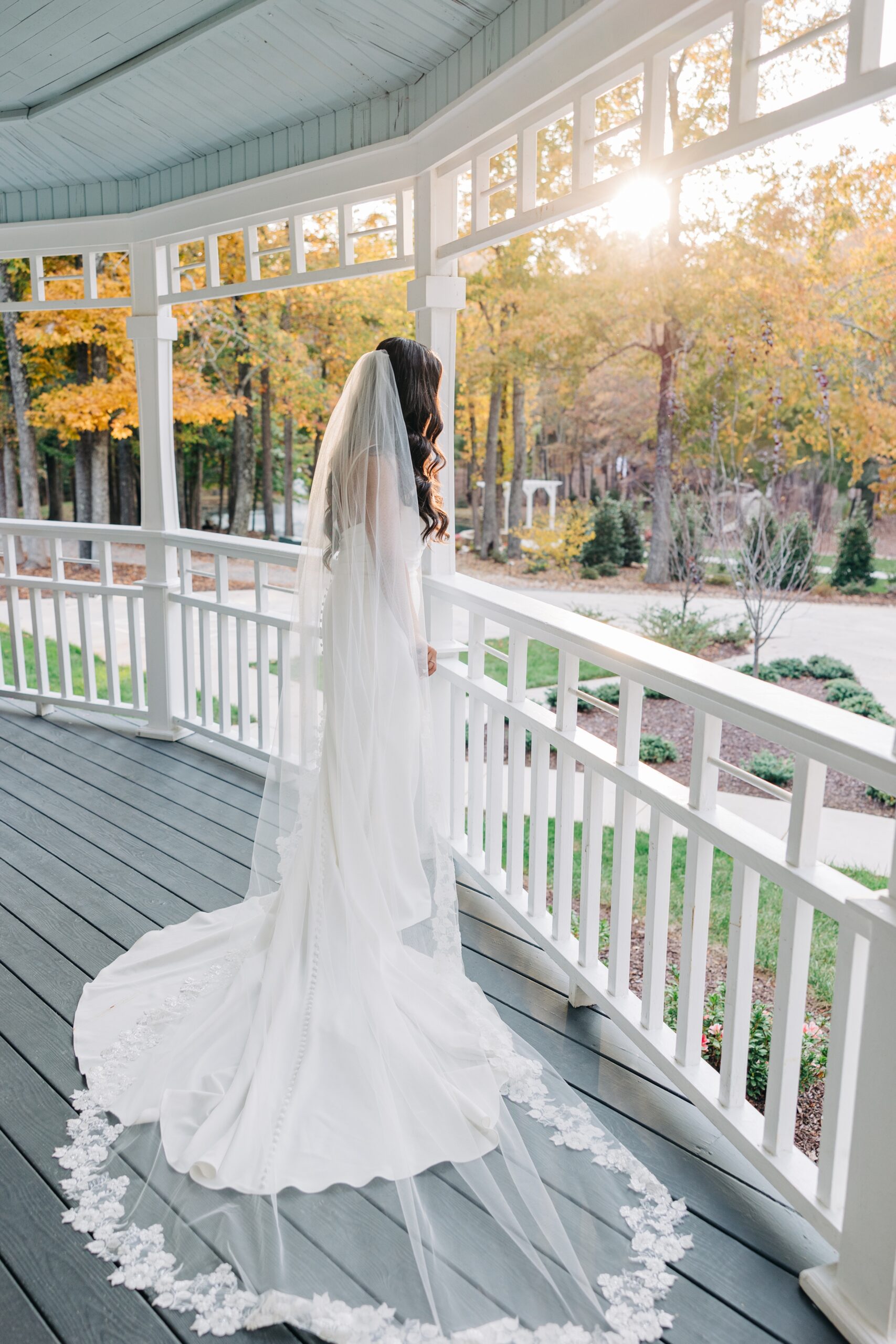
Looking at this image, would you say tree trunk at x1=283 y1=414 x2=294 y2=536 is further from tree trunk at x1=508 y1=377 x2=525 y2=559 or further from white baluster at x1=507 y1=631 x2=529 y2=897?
white baluster at x1=507 y1=631 x2=529 y2=897

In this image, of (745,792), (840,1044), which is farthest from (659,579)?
(840,1044)

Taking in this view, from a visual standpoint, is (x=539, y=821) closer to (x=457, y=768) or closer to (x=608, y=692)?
(x=457, y=768)

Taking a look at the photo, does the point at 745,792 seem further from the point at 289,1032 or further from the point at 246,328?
the point at 246,328

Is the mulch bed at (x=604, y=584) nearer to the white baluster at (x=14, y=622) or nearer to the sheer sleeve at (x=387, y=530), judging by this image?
the white baluster at (x=14, y=622)

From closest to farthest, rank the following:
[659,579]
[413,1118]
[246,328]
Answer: [413,1118]
[659,579]
[246,328]

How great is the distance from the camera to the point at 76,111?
159 inches

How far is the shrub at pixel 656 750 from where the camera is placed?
6641 mm

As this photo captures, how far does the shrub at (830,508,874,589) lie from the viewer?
1126 cm

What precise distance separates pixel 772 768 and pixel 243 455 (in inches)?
479

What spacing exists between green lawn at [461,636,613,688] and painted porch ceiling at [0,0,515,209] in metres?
4.79

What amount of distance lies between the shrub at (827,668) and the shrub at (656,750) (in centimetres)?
291

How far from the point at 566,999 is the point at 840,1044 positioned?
44.3 inches

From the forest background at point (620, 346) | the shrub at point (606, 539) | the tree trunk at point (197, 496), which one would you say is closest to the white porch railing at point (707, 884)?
the forest background at point (620, 346)

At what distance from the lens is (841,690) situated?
8180mm
